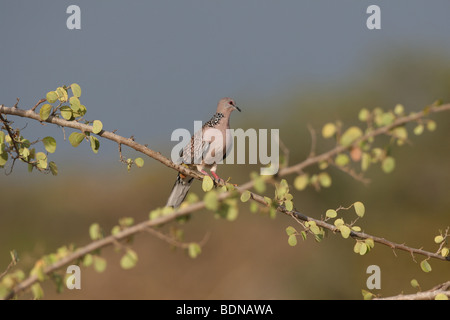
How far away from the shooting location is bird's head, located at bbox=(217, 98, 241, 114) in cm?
736

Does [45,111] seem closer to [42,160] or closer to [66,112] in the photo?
[66,112]

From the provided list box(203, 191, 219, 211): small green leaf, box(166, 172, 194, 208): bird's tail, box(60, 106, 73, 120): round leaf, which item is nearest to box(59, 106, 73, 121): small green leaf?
box(60, 106, 73, 120): round leaf

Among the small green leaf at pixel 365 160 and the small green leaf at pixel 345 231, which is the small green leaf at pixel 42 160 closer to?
the small green leaf at pixel 345 231

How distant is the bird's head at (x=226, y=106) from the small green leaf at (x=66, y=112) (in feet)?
10.7

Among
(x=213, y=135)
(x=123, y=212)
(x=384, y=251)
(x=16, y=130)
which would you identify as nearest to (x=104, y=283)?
(x=123, y=212)

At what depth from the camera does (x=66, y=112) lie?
13.9ft

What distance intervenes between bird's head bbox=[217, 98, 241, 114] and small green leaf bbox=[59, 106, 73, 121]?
325 cm

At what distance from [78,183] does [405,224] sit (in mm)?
18149

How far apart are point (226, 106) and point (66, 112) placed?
11.0 ft

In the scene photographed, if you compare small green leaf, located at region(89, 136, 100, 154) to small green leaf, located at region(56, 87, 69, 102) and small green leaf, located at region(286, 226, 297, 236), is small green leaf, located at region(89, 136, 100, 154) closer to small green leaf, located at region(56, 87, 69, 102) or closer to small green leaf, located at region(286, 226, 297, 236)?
small green leaf, located at region(56, 87, 69, 102)

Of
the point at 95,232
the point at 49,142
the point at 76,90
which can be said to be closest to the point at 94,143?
the point at 49,142

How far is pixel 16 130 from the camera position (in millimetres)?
4348

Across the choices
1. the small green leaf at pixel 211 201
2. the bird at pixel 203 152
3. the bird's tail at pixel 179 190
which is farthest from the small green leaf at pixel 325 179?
the bird's tail at pixel 179 190

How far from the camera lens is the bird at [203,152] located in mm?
6672
